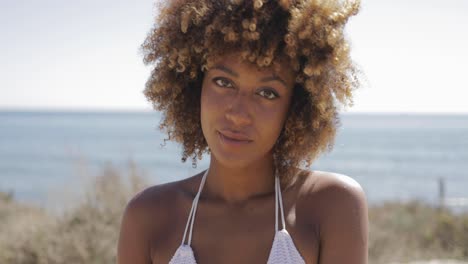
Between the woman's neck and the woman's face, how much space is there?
0.51 feet

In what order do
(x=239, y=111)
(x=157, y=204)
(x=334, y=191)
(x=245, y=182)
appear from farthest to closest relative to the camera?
(x=157, y=204) < (x=245, y=182) < (x=334, y=191) < (x=239, y=111)

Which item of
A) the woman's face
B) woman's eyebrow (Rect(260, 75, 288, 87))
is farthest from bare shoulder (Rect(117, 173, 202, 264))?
woman's eyebrow (Rect(260, 75, 288, 87))

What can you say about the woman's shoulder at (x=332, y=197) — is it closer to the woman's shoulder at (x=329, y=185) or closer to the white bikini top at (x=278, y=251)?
the woman's shoulder at (x=329, y=185)

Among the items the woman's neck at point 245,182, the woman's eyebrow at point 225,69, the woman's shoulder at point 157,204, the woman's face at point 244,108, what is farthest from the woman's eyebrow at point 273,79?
the woman's shoulder at point 157,204

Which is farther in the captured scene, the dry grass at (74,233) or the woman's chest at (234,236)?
the dry grass at (74,233)

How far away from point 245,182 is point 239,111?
41 centimetres

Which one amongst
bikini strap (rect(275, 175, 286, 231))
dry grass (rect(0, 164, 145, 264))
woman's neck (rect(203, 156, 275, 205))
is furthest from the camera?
dry grass (rect(0, 164, 145, 264))

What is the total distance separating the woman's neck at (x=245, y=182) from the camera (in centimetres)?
281

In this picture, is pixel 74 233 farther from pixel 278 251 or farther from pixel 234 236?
pixel 278 251

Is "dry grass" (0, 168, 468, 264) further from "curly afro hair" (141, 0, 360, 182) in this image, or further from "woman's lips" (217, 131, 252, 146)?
"woman's lips" (217, 131, 252, 146)

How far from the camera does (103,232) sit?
7.51 metres

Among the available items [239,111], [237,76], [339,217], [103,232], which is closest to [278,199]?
[339,217]

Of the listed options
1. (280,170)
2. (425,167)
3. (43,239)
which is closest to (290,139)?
(280,170)

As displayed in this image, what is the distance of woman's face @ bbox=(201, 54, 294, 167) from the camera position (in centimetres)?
254
